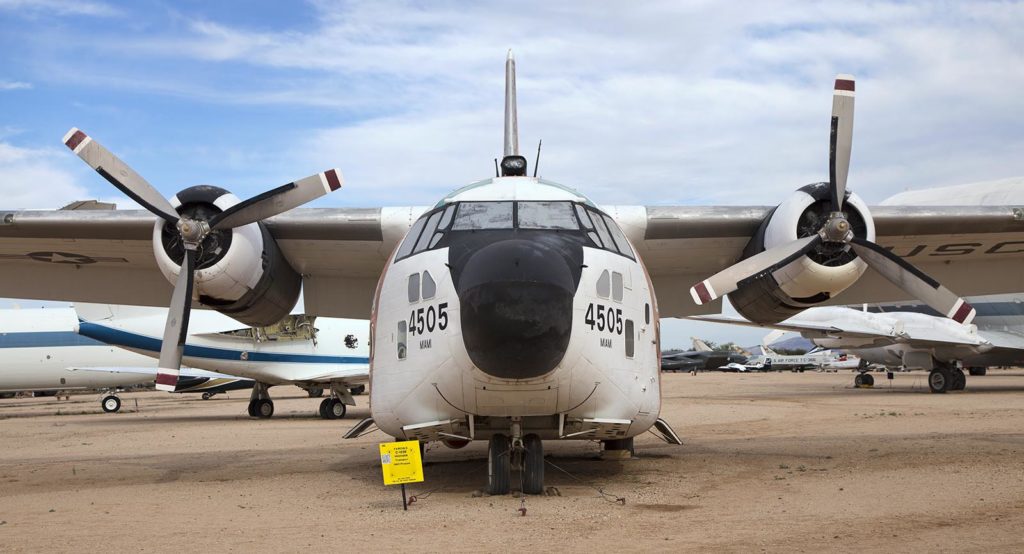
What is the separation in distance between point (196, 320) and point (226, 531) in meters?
22.2

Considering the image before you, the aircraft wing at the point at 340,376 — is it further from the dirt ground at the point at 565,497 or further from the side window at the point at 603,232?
the side window at the point at 603,232

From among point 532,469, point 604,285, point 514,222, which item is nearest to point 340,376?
point 532,469

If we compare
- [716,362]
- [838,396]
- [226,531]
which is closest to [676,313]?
[226,531]

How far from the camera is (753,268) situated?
10.4 m

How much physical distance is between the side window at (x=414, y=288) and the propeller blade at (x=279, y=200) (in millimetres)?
2986

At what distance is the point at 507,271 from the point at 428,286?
4.24 ft

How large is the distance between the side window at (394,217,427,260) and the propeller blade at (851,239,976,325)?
5200mm

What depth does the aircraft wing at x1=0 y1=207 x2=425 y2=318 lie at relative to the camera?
11047 millimetres

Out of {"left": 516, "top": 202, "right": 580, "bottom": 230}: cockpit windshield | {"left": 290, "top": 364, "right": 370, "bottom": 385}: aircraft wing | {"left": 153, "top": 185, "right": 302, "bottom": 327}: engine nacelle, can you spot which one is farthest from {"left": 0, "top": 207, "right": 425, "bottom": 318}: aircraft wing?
{"left": 290, "top": 364, "right": 370, "bottom": 385}: aircraft wing

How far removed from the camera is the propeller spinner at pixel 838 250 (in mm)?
10266

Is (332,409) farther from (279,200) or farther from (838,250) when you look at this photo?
(838,250)

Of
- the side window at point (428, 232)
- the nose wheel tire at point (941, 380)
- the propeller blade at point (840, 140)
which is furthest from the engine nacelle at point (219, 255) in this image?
the nose wheel tire at point (941, 380)

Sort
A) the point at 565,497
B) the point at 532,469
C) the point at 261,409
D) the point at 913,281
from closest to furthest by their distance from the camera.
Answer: the point at 565,497 < the point at 532,469 < the point at 913,281 < the point at 261,409

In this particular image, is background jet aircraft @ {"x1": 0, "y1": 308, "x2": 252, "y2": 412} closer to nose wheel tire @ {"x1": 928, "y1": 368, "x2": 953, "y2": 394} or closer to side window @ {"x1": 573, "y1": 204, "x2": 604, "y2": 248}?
side window @ {"x1": 573, "y1": 204, "x2": 604, "y2": 248}
